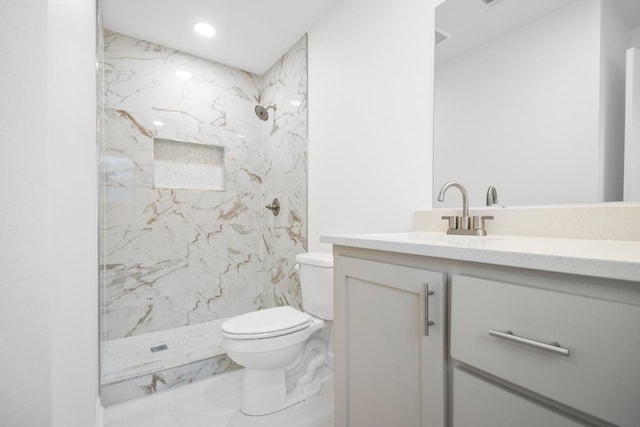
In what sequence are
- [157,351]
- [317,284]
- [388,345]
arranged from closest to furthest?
[388,345] → [317,284] → [157,351]

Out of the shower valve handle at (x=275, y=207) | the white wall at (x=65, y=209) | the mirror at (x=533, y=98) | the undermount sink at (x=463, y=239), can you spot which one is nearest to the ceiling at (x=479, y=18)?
the mirror at (x=533, y=98)

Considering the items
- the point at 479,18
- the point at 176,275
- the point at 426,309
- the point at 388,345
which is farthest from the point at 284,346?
the point at 479,18

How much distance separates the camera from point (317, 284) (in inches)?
66.9

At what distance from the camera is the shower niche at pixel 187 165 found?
252cm

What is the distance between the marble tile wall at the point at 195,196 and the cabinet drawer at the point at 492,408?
1684 millimetres

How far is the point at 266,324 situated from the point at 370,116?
130 centimetres

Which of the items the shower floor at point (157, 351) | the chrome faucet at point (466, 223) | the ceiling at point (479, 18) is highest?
the ceiling at point (479, 18)

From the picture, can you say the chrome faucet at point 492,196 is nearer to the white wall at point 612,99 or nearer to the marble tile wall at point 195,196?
the white wall at point 612,99

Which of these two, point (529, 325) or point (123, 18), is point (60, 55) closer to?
point (529, 325)

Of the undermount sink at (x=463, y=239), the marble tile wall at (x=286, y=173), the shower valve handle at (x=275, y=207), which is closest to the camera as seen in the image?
the undermount sink at (x=463, y=239)

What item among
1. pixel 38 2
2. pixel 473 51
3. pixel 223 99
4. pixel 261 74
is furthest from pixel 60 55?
pixel 261 74

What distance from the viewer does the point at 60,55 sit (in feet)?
1.85

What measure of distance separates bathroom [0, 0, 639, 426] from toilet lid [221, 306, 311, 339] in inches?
Result: 21.2

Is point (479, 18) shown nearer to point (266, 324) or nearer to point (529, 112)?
point (529, 112)
